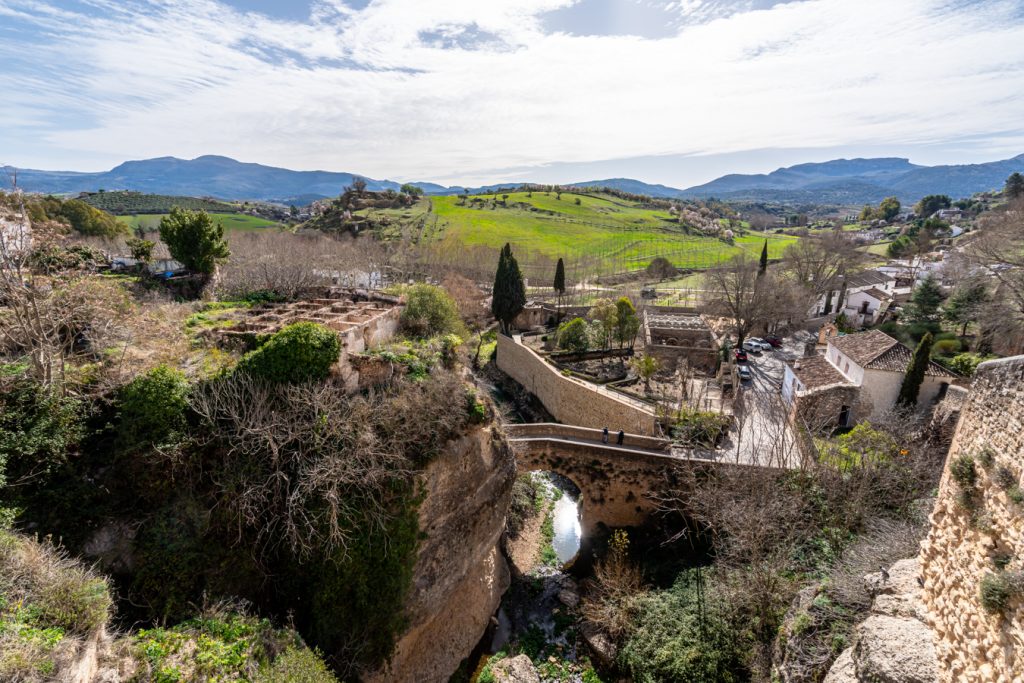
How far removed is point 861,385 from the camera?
21969mm

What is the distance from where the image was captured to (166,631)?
31.3 ft

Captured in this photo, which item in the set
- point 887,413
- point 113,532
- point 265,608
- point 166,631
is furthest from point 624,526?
point 113,532

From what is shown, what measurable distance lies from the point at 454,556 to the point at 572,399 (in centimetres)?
1419

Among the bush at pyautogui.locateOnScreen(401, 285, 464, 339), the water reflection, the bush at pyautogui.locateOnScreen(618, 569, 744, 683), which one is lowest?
the water reflection

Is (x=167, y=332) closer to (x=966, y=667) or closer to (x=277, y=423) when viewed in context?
(x=277, y=423)

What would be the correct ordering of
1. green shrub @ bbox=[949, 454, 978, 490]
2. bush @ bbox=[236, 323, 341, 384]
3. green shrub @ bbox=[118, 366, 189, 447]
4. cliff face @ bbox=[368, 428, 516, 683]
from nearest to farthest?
green shrub @ bbox=[949, 454, 978, 490]
green shrub @ bbox=[118, 366, 189, 447]
bush @ bbox=[236, 323, 341, 384]
cliff face @ bbox=[368, 428, 516, 683]

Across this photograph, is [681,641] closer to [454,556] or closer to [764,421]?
[454,556]

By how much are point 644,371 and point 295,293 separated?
69.1ft

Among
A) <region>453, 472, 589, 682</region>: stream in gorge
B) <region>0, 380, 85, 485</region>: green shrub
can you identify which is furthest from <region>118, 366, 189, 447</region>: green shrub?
<region>453, 472, 589, 682</region>: stream in gorge

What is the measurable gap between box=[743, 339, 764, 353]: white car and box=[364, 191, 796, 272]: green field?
2946cm

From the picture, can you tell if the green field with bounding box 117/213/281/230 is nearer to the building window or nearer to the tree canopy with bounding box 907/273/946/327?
the building window

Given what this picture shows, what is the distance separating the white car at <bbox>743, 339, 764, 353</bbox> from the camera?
126 feet

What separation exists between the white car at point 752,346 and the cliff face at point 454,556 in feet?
98.5

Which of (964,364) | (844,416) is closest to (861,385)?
(844,416)
